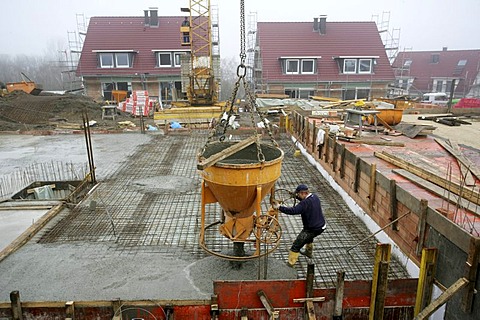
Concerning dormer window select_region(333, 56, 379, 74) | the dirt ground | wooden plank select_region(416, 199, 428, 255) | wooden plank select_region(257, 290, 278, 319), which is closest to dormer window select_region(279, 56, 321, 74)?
dormer window select_region(333, 56, 379, 74)

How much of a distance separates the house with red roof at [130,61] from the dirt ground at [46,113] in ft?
11.5

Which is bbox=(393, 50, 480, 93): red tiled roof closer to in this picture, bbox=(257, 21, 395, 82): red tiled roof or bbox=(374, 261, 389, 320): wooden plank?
bbox=(257, 21, 395, 82): red tiled roof

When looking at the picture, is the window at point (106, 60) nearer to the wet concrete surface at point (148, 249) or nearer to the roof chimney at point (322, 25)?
the roof chimney at point (322, 25)

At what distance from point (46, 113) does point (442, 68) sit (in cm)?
3949

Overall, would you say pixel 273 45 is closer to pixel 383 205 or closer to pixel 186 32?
pixel 186 32

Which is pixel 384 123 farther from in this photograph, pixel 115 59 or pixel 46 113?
pixel 115 59

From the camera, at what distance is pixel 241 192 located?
4625 millimetres

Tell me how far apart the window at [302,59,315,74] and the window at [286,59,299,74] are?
1.77 feet

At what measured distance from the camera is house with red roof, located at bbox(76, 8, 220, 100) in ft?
87.7

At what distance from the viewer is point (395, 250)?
5539 mm

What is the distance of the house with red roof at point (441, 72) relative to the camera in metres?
37.4

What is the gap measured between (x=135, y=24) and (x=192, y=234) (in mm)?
27011

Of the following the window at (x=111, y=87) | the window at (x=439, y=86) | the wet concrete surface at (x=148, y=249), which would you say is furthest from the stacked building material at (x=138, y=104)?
the window at (x=439, y=86)

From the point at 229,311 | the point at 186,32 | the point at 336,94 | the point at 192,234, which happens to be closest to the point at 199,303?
the point at 229,311
